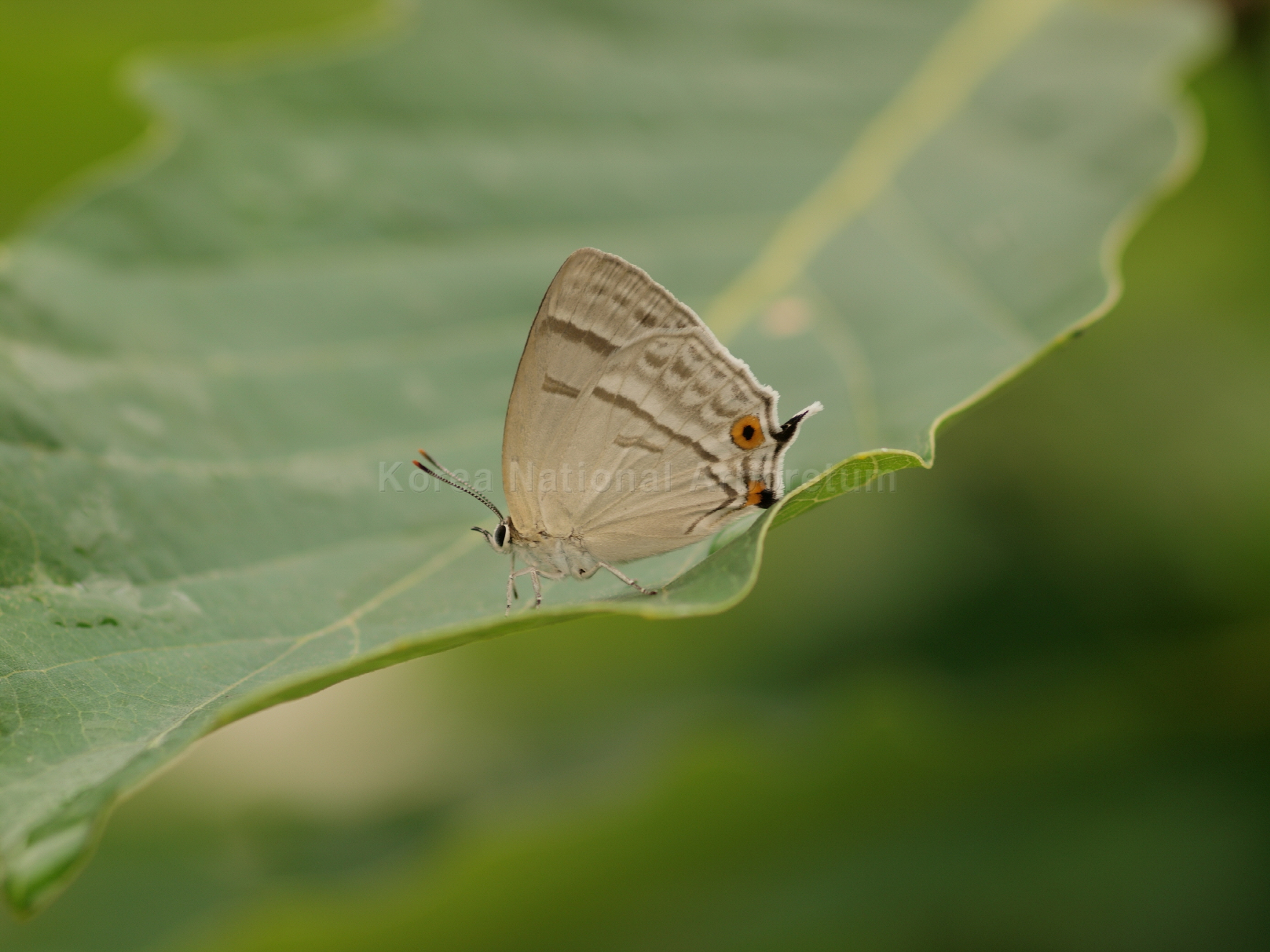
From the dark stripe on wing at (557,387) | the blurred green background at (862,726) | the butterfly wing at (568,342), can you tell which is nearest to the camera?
the butterfly wing at (568,342)

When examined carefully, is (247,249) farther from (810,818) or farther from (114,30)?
(810,818)

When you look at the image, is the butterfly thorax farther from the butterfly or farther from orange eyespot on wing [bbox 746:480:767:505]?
orange eyespot on wing [bbox 746:480:767:505]

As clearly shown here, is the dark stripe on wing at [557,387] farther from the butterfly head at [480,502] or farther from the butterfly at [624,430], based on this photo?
the butterfly head at [480,502]

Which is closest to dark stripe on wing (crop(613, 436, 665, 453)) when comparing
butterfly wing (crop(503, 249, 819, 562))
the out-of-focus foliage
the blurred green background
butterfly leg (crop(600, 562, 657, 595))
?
butterfly wing (crop(503, 249, 819, 562))

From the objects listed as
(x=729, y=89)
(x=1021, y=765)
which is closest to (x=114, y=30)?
(x=729, y=89)

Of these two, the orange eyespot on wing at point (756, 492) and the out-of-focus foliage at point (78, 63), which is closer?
the orange eyespot on wing at point (756, 492)

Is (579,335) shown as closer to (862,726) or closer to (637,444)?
(637,444)

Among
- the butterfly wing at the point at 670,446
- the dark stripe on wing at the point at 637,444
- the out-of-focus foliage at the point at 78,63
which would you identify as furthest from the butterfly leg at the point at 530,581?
the out-of-focus foliage at the point at 78,63

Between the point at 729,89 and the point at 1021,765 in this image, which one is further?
the point at 1021,765
